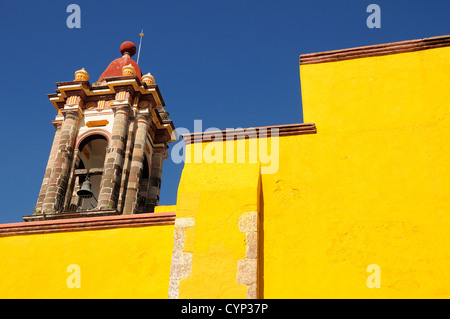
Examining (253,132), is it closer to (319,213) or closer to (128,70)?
(319,213)

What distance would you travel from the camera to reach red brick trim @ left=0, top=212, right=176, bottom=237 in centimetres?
612

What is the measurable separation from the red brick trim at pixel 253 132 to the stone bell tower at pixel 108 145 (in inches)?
282

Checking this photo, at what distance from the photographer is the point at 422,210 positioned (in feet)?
17.2

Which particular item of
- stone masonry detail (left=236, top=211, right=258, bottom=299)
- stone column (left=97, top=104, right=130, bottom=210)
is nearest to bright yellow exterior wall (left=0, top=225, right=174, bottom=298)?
stone masonry detail (left=236, top=211, right=258, bottom=299)

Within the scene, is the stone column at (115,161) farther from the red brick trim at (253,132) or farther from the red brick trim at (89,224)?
the red brick trim at (253,132)

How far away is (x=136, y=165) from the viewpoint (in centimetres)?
1461

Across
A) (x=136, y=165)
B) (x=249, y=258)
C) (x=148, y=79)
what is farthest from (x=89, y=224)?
(x=148, y=79)

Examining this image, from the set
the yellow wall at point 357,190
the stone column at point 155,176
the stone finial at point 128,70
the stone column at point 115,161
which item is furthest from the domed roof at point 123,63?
the yellow wall at point 357,190

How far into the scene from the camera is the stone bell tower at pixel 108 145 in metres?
13.8

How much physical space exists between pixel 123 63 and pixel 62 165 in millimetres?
5160

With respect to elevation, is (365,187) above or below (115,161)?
below

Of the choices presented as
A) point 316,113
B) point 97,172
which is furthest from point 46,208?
point 316,113
